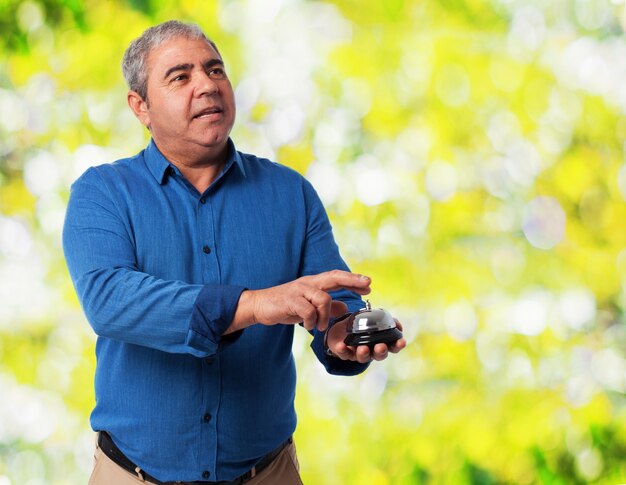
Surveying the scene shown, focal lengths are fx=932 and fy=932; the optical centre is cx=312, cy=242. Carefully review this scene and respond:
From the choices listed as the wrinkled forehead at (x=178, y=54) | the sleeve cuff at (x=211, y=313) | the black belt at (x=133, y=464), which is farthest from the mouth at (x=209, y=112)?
the black belt at (x=133, y=464)

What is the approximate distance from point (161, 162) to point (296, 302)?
543 millimetres

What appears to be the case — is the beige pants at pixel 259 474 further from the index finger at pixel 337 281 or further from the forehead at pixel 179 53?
the forehead at pixel 179 53

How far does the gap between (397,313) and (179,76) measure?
1.90 metres

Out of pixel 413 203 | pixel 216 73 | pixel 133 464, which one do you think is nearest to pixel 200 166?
pixel 216 73

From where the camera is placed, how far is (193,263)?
6.09 feet

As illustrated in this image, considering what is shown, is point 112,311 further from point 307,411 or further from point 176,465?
point 307,411

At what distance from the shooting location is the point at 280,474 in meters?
1.93

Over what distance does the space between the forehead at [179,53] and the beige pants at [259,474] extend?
0.81m

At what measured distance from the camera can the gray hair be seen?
194cm

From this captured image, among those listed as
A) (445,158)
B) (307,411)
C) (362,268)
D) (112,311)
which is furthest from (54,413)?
(112,311)

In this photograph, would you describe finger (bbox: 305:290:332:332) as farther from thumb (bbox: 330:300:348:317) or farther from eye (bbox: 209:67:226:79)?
eye (bbox: 209:67:226:79)

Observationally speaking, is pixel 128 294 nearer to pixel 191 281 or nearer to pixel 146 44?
pixel 191 281

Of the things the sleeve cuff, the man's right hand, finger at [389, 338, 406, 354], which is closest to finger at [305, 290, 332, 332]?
the man's right hand

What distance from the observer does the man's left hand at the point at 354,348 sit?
5.60ft
